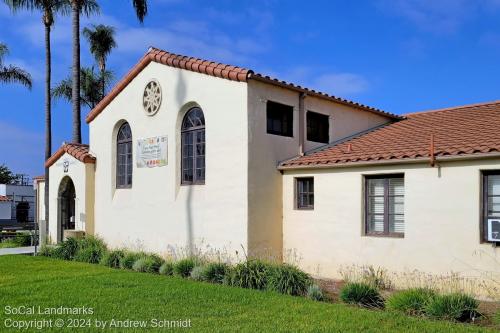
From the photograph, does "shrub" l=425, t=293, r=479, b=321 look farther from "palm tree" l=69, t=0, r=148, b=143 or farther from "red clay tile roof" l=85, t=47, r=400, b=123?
"palm tree" l=69, t=0, r=148, b=143

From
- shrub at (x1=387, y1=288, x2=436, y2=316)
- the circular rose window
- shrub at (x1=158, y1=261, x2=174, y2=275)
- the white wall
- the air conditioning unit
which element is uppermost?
the circular rose window

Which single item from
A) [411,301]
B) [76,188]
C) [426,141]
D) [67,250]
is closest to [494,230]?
[411,301]

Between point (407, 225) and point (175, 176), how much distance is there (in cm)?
686

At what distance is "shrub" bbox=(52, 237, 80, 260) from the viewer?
51.5 ft

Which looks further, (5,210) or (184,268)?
(5,210)

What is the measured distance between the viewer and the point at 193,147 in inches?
553

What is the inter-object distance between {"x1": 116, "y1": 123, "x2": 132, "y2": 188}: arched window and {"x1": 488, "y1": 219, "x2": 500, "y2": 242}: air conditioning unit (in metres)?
11.2

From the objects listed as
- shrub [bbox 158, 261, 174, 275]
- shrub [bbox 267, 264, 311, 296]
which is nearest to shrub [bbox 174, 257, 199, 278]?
shrub [bbox 158, 261, 174, 275]

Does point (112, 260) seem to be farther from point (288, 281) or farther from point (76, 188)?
point (288, 281)

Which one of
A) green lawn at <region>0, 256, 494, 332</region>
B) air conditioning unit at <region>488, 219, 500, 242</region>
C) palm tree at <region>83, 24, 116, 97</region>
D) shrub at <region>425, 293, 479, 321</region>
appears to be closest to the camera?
green lawn at <region>0, 256, 494, 332</region>

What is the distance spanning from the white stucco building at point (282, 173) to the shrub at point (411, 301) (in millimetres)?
2069

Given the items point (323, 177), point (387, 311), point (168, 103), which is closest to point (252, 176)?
point (323, 177)

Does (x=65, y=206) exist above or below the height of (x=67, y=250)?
above

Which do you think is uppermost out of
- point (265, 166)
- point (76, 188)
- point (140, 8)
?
point (140, 8)
